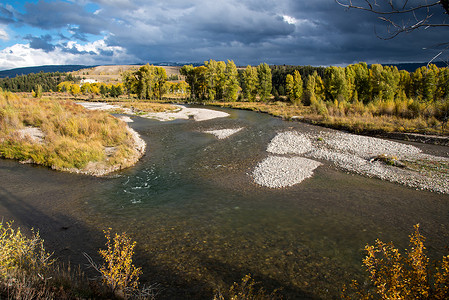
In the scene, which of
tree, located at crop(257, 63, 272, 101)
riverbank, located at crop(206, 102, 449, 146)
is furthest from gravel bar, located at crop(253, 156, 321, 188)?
tree, located at crop(257, 63, 272, 101)

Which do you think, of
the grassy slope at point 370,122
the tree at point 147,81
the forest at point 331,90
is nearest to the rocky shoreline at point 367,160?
the grassy slope at point 370,122

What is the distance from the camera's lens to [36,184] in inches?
525

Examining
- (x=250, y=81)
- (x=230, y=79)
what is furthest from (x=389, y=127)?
(x=230, y=79)

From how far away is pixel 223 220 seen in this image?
1020 centimetres

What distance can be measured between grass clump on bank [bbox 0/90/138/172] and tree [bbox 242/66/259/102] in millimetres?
48076

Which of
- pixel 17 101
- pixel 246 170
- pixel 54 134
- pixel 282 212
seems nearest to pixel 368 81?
pixel 246 170

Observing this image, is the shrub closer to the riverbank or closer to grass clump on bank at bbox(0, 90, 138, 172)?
grass clump on bank at bbox(0, 90, 138, 172)

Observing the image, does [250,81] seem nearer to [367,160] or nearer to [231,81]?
[231,81]

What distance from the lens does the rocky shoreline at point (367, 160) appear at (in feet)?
45.3

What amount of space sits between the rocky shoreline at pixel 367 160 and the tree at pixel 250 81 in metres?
45.8

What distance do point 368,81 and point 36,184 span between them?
56.1 m

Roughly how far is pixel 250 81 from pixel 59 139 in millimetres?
55400

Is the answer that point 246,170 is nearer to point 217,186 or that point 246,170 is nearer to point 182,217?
point 217,186

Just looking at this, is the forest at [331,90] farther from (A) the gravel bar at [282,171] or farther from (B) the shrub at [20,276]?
(B) the shrub at [20,276]
